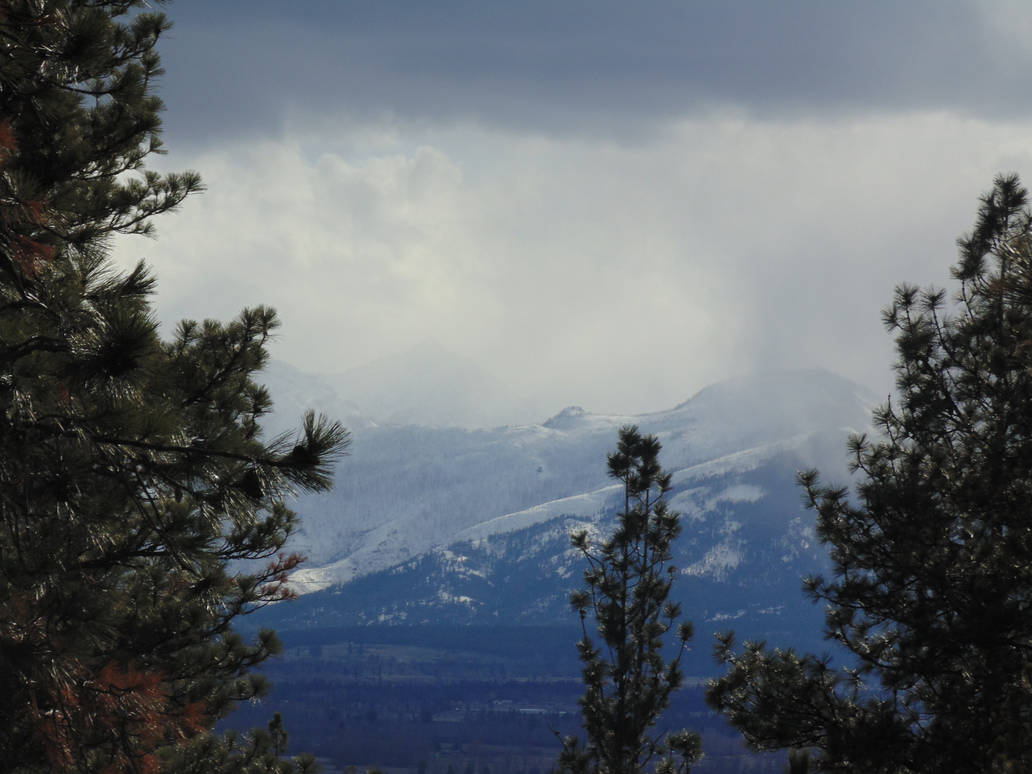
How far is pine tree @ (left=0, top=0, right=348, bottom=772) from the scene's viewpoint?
7.63 m

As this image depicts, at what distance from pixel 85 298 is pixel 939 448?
14226 mm

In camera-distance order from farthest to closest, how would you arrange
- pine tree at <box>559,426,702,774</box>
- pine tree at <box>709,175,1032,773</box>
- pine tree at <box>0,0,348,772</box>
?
pine tree at <box>559,426,702,774</box> < pine tree at <box>709,175,1032,773</box> < pine tree at <box>0,0,348,772</box>

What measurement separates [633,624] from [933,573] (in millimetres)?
4831

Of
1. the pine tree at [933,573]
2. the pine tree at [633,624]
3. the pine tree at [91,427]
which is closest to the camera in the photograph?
the pine tree at [91,427]

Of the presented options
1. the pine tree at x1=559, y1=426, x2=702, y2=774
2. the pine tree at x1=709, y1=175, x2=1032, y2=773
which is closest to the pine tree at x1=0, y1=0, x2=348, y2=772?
the pine tree at x1=559, y1=426, x2=702, y2=774

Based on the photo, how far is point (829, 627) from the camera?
18.5 m

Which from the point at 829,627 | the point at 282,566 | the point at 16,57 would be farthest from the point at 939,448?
the point at 16,57

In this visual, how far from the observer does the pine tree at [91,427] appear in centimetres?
763

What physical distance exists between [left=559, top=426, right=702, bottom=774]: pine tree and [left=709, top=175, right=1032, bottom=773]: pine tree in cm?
118

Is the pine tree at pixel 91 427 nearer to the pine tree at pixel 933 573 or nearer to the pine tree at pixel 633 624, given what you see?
the pine tree at pixel 633 624

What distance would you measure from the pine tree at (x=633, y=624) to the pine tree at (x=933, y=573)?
1.18 m

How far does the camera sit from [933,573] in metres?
16.1

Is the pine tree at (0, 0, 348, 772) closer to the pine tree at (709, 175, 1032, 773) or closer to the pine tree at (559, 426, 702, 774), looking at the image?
the pine tree at (559, 426, 702, 774)

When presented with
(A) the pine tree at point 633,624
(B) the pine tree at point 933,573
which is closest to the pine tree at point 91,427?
(A) the pine tree at point 633,624
